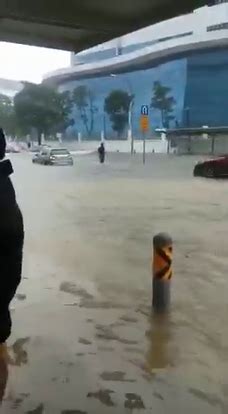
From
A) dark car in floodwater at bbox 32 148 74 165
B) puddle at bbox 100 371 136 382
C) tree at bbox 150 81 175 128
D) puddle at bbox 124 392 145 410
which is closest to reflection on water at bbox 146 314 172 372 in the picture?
puddle at bbox 100 371 136 382

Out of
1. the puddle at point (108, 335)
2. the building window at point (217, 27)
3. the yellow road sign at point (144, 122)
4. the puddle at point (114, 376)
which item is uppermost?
the building window at point (217, 27)

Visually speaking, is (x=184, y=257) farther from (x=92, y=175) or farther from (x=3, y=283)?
(x=92, y=175)

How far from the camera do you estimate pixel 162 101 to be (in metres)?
42.1

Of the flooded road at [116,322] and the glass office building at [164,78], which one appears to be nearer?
the flooded road at [116,322]

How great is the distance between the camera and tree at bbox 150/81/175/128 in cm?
4075

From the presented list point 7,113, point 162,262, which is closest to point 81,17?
point 162,262

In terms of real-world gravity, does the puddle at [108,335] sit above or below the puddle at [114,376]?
below

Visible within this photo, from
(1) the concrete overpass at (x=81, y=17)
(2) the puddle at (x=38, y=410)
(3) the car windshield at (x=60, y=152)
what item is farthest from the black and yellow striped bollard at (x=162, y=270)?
(3) the car windshield at (x=60, y=152)

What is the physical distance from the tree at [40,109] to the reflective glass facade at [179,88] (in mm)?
4460

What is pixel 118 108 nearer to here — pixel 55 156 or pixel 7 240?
pixel 55 156

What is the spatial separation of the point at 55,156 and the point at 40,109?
7.10 m

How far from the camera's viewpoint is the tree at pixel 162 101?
40.8 m

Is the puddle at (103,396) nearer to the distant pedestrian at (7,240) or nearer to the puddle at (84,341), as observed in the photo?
the distant pedestrian at (7,240)

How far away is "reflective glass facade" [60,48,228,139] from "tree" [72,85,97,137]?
0.39ft
